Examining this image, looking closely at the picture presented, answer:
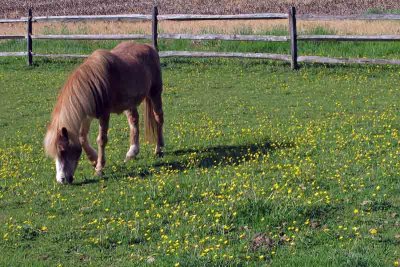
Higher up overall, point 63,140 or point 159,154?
point 63,140

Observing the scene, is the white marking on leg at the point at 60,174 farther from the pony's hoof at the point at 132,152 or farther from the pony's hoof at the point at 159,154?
the pony's hoof at the point at 159,154

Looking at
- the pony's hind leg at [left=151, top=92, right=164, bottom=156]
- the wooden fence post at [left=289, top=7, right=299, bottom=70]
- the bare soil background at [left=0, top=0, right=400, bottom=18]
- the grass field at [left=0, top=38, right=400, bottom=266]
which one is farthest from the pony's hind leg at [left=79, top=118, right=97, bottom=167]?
the bare soil background at [left=0, top=0, right=400, bottom=18]

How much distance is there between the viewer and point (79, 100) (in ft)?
27.6

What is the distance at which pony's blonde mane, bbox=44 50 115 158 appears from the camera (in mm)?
8297

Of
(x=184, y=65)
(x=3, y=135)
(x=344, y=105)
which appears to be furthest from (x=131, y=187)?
(x=184, y=65)

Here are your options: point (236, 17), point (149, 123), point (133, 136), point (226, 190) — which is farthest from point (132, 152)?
point (236, 17)

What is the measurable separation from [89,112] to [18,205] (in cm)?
154

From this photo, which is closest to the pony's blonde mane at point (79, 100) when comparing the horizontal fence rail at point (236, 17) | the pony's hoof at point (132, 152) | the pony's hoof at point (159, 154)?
the pony's hoof at point (132, 152)

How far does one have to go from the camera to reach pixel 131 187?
25.7ft

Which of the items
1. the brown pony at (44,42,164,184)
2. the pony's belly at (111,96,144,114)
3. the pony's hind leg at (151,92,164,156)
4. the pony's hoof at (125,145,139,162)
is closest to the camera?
the brown pony at (44,42,164,184)

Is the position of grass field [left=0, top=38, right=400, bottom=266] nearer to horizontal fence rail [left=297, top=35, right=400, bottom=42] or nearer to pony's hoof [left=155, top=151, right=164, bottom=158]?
pony's hoof [left=155, top=151, right=164, bottom=158]

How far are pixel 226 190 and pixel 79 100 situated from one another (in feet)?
7.11

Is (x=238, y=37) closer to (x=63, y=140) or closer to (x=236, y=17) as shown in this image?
(x=236, y=17)

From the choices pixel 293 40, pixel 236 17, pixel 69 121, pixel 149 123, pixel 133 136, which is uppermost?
pixel 236 17
